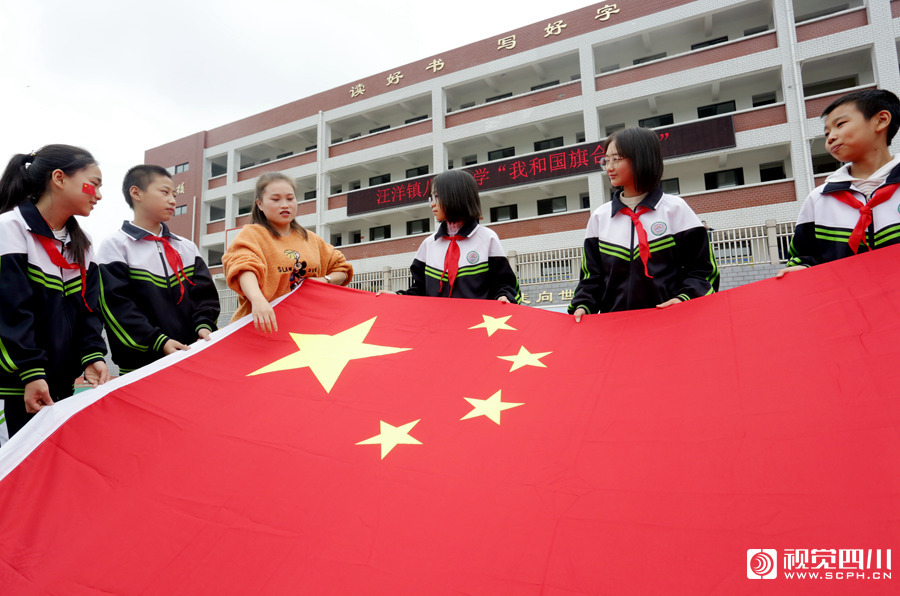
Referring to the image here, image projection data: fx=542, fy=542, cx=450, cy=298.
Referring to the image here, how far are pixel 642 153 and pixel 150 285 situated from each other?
2.56 m

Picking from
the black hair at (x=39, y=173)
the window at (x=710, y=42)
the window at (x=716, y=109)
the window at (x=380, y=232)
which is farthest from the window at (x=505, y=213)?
the black hair at (x=39, y=173)

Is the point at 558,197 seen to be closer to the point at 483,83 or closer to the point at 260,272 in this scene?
the point at 483,83

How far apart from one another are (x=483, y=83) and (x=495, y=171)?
4624 mm

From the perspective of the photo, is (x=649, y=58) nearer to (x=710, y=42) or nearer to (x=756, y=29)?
(x=710, y=42)

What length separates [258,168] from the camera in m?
26.8

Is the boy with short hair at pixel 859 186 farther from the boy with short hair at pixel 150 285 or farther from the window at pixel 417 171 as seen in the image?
the window at pixel 417 171

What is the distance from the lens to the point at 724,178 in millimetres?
18641

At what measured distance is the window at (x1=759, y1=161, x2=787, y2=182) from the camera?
59.8ft

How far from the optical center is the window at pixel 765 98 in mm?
18516

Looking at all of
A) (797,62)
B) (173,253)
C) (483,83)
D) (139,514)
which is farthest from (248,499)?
(483,83)

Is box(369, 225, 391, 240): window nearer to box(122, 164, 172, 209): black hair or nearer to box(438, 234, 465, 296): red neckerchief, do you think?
box(438, 234, 465, 296): red neckerchief

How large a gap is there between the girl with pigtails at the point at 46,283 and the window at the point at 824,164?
66.6 ft

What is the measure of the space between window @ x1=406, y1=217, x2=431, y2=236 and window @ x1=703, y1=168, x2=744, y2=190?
1126cm

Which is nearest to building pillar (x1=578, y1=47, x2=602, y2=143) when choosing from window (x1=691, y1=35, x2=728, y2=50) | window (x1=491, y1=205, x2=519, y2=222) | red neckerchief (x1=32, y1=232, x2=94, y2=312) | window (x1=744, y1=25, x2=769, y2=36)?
window (x1=691, y1=35, x2=728, y2=50)
